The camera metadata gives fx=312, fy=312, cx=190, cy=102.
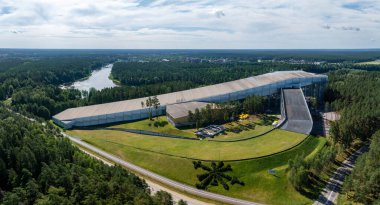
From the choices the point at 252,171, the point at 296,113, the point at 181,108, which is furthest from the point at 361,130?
the point at 181,108

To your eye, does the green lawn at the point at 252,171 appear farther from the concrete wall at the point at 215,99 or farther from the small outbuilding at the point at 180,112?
the concrete wall at the point at 215,99

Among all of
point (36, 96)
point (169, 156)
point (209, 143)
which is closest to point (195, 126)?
point (209, 143)

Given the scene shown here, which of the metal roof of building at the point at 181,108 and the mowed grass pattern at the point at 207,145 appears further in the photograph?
the metal roof of building at the point at 181,108

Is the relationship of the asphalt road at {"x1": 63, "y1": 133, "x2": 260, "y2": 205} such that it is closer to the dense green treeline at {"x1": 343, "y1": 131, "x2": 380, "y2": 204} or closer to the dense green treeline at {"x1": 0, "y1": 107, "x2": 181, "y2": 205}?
the dense green treeline at {"x1": 0, "y1": 107, "x2": 181, "y2": 205}

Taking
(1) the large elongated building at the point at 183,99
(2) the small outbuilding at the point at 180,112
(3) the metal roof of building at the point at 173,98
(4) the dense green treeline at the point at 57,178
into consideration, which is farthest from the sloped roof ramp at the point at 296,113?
(4) the dense green treeline at the point at 57,178

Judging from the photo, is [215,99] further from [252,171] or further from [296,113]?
[252,171]

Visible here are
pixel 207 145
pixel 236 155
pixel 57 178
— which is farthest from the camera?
pixel 207 145

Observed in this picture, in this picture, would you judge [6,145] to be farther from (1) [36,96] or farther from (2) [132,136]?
(1) [36,96]
